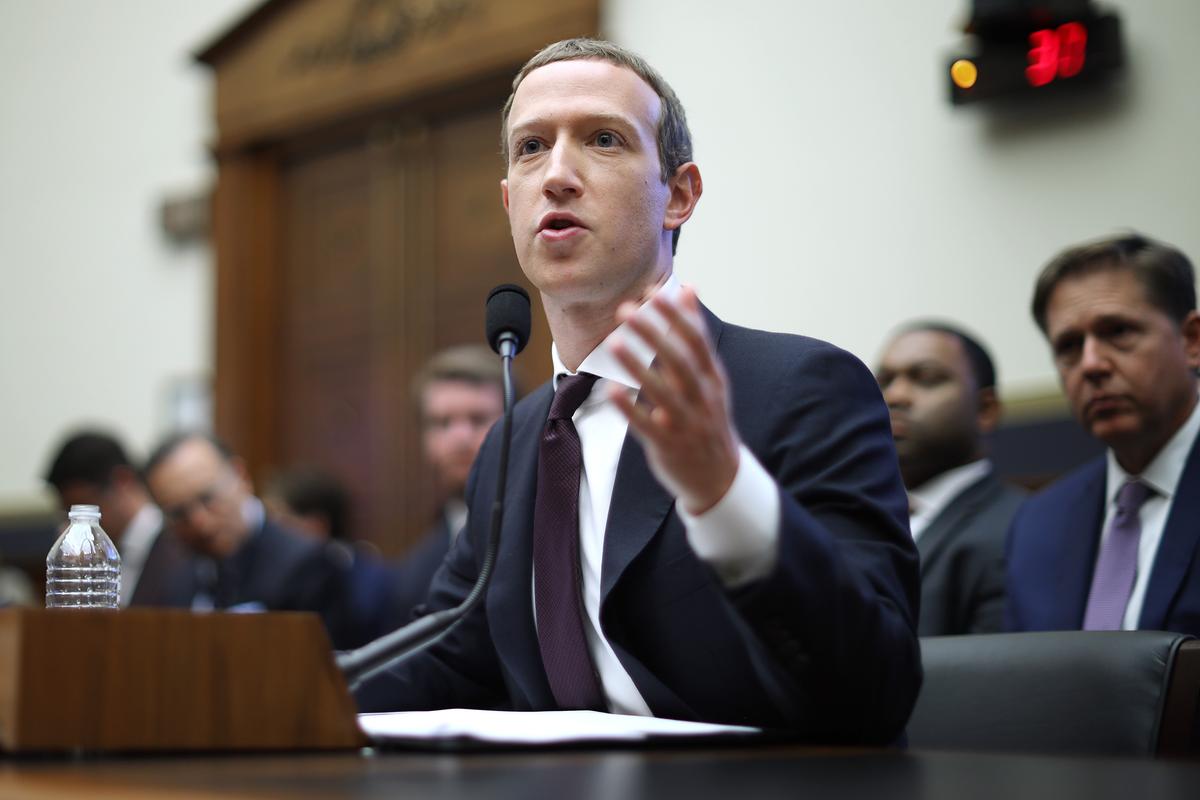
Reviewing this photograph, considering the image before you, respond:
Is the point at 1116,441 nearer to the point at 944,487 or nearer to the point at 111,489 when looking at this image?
the point at 944,487

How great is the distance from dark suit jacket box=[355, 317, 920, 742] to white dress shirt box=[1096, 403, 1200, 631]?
112 centimetres

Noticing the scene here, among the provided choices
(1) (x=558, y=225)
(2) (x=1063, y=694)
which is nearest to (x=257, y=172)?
(1) (x=558, y=225)

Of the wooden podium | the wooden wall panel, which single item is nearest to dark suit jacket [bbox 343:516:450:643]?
the wooden wall panel

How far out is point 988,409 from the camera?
3.17 m

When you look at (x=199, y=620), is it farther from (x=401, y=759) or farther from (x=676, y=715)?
(x=676, y=715)

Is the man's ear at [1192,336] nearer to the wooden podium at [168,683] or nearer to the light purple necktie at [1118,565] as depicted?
the light purple necktie at [1118,565]

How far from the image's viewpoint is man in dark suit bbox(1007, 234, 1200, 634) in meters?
2.43

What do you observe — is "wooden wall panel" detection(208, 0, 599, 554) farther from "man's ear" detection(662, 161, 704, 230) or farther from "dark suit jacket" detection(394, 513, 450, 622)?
"man's ear" detection(662, 161, 704, 230)

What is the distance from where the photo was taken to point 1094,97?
366cm

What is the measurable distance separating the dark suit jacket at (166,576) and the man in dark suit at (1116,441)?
9.22 feet

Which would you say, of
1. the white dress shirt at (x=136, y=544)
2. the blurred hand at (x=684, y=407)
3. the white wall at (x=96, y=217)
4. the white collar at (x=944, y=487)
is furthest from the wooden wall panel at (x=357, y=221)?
the blurred hand at (x=684, y=407)

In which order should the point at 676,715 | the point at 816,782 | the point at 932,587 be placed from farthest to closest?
1. the point at 932,587
2. the point at 676,715
3. the point at 816,782

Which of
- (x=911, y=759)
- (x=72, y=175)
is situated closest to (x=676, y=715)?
(x=911, y=759)

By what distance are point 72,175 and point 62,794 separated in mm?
6655
